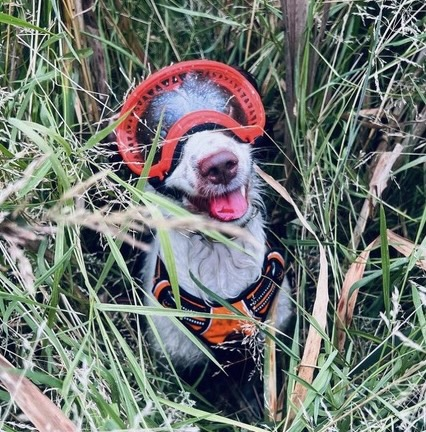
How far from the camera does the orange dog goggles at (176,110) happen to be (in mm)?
2012

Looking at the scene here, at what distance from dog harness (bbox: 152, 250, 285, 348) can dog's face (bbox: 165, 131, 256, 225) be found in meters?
0.21

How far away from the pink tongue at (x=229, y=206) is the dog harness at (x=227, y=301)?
8.6 inches

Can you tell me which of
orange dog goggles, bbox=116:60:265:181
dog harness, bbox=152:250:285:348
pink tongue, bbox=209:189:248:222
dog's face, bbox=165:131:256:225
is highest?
orange dog goggles, bbox=116:60:265:181

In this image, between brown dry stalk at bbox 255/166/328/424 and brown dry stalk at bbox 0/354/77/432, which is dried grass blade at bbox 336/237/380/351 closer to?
brown dry stalk at bbox 255/166/328/424

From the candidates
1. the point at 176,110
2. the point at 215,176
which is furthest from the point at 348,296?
the point at 176,110

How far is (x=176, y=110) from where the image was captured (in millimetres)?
2041

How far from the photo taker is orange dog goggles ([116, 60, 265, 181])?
2.01 m

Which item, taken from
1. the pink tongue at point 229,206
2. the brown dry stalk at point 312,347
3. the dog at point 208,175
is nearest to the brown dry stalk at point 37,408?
the dog at point 208,175

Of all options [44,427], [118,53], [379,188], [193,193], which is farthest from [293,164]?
[44,427]

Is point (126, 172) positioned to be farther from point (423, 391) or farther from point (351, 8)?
point (423, 391)

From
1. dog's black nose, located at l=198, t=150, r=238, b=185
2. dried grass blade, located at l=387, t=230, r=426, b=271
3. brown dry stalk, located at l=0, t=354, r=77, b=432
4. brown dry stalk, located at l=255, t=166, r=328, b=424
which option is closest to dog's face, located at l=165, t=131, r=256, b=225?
dog's black nose, located at l=198, t=150, r=238, b=185

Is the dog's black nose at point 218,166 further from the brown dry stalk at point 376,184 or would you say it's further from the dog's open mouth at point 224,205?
the brown dry stalk at point 376,184

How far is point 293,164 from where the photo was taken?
2.30m

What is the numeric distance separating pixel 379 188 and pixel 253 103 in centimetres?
41
